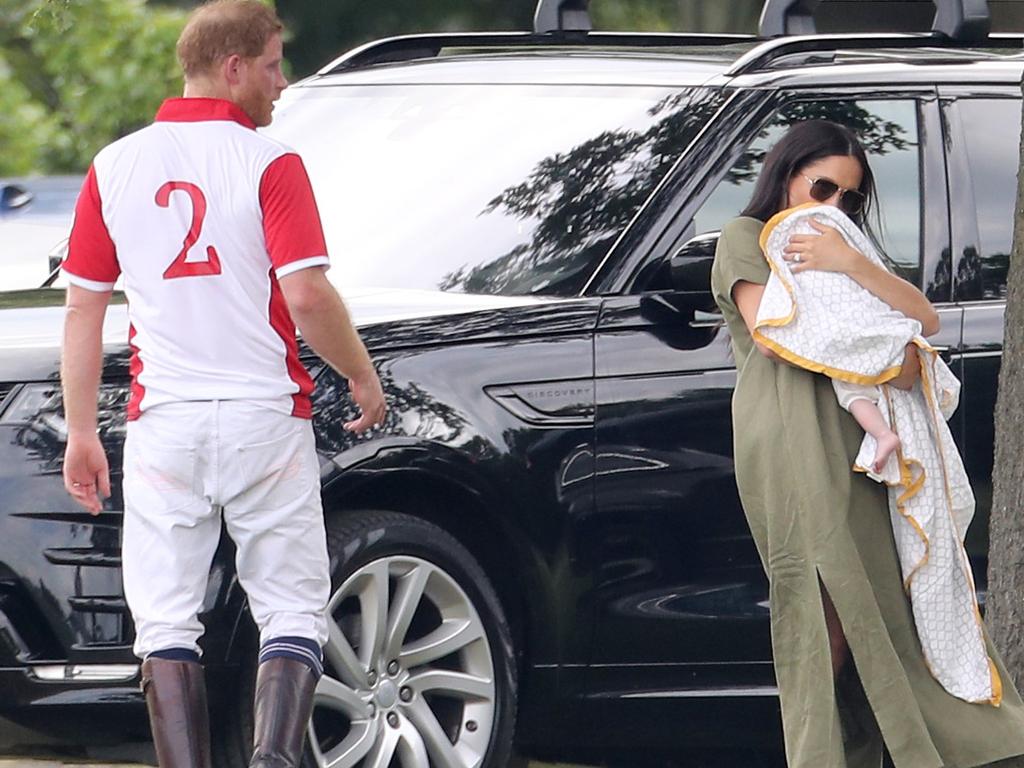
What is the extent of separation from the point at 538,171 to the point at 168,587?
67.2 inches

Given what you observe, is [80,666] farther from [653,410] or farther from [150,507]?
[653,410]

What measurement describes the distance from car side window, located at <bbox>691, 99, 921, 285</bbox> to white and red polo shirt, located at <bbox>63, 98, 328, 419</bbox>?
1670 mm

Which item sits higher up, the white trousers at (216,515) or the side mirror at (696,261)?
→ the side mirror at (696,261)

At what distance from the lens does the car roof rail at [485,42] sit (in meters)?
6.90

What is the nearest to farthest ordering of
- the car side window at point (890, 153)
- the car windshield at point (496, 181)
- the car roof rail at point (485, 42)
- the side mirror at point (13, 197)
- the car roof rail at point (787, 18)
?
the car windshield at point (496, 181), the car side window at point (890, 153), the car roof rail at point (485, 42), the car roof rail at point (787, 18), the side mirror at point (13, 197)

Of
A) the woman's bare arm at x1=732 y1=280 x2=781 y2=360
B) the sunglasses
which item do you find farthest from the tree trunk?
the woman's bare arm at x1=732 y1=280 x2=781 y2=360

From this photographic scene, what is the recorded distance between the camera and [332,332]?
4.68 meters

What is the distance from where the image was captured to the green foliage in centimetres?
1725

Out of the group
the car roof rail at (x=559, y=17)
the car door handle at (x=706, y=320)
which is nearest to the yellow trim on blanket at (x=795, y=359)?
the car door handle at (x=706, y=320)

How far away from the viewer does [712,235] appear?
559 centimetres

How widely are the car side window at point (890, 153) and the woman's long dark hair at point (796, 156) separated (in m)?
0.94

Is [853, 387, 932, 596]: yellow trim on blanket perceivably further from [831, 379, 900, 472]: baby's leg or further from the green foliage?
the green foliage

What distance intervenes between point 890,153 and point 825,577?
5.52 feet

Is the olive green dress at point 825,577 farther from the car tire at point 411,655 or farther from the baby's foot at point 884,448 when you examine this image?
the car tire at point 411,655
